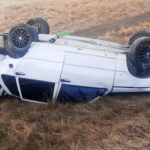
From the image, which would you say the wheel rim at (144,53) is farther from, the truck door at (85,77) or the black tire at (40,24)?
the black tire at (40,24)

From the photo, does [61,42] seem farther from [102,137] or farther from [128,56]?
[102,137]

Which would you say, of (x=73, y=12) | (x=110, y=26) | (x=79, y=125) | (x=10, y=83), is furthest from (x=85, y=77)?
(x=73, y=12)

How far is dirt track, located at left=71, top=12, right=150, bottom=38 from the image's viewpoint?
14996 millimetres

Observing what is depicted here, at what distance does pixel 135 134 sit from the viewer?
199 inches

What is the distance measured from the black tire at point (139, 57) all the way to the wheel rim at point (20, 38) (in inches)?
85.9

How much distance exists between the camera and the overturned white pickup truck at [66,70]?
6078 millimetres

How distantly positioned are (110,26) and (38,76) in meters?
10.8

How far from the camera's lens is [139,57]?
20.2 feet

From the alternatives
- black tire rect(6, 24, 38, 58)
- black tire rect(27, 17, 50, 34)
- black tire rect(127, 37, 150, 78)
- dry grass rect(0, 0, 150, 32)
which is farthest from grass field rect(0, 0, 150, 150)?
dry grass rect(0, 0, 150, 32)

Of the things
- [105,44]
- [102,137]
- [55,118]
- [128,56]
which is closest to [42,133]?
[55,118]

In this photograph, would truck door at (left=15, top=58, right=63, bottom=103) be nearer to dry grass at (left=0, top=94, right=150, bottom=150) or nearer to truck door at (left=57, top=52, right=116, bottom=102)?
truck door at (left=57, top=52, right=116, bottom=102)

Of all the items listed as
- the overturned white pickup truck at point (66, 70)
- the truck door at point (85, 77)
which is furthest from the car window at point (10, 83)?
the truck door at point (85, 77)

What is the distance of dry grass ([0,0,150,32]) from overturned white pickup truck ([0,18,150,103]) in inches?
389

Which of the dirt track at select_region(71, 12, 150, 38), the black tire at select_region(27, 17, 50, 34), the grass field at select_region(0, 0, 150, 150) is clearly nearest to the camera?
the grass field at select_region(0, 0, 150, 150)
